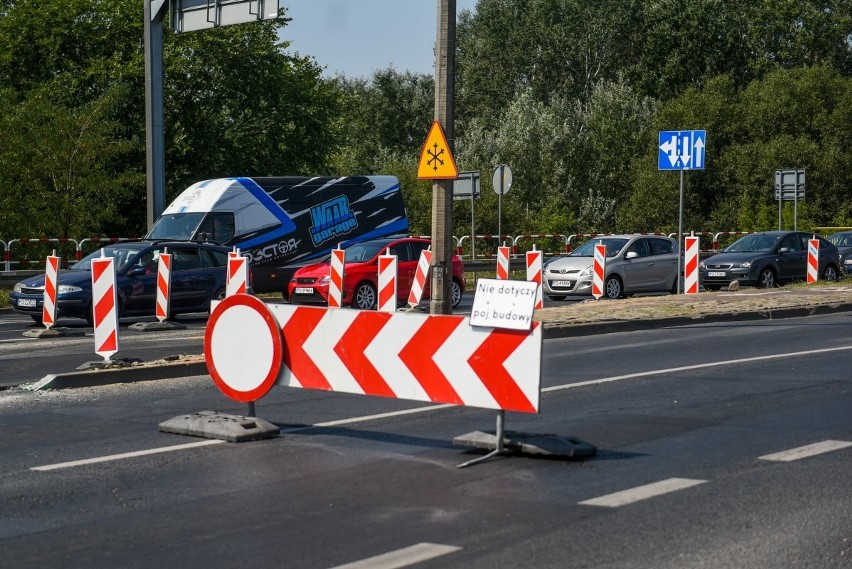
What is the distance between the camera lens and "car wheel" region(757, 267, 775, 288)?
1225 inches

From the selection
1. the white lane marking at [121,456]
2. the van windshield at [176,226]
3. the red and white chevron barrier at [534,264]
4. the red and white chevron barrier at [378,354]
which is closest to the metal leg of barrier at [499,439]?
the red and white chevron barrier at [378,354]

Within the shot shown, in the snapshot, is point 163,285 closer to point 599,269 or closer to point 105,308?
point 105,308

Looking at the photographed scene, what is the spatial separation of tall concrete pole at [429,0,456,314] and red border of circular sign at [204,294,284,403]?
7786 millimetres

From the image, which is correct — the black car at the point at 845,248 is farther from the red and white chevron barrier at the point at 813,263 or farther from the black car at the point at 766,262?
the red and white chevron barrier at the point at 813,263

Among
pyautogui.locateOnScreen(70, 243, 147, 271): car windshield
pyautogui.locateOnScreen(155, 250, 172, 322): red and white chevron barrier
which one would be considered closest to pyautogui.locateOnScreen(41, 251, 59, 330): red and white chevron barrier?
pyautogui.locateOnScreen(70, 243, 147, 271): car windshield

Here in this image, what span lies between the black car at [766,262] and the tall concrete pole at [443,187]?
14.5m

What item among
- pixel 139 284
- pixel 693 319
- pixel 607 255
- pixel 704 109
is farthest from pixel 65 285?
pixel 704 109

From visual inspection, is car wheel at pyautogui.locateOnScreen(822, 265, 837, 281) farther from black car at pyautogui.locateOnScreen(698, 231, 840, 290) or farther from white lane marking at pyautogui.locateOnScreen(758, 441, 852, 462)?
white lane marking at pyautogui.locateOnScreen(758, 441, 852, 462)

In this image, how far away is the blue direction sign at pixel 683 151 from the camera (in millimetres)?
25094

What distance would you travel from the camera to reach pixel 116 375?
1294 cm

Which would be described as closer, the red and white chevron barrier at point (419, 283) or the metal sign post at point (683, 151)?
the red and white chevron barrier at point (419, 283)

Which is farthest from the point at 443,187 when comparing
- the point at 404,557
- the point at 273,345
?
the point at 404,557

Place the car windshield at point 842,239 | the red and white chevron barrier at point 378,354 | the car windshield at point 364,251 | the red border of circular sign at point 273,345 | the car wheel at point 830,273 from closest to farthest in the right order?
the red and white chevron barrier at point 378,354 → the red border of circular sign at point 273,345 → the car windshield at point 364,251 → the car wheel at point 830,273 → the car windshield at point 842,239

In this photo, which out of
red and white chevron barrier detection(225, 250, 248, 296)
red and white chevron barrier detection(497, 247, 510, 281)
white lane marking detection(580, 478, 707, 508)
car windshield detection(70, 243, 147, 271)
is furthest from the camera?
red and white chevron barrier detection(497, 247, 510, 281)
